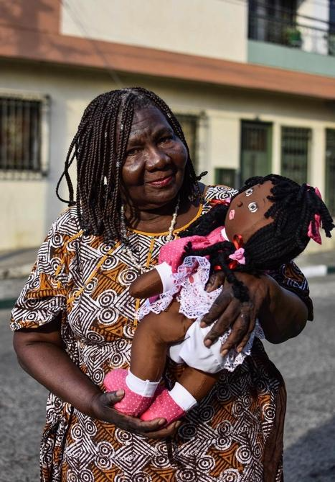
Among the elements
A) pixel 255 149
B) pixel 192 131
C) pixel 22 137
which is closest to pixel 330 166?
pixel 255 149

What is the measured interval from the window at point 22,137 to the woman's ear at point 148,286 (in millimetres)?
9958

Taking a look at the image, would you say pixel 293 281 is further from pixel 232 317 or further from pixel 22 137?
pixel 22 137

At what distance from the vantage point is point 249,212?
158cm

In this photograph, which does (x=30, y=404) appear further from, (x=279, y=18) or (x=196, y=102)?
(x=279, y=18)

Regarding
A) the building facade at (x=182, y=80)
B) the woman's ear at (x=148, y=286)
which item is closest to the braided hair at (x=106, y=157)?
the woman's ear at (x=148, y=286)

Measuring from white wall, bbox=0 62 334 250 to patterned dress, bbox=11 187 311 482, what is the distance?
9.62 m

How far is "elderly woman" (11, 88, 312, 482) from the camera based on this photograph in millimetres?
1707

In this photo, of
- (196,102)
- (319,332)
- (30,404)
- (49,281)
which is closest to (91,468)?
(49,281)

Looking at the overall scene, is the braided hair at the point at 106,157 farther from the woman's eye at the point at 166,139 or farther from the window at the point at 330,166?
the window at the point at 330,166

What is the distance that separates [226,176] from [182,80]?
7.23ft

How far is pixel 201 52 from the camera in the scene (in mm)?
13305

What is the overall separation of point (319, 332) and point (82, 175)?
17.5ft

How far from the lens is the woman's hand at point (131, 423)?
1.59 m

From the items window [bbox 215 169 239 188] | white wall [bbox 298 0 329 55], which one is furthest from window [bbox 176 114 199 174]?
white wall [bbox 298 0 329 55]
